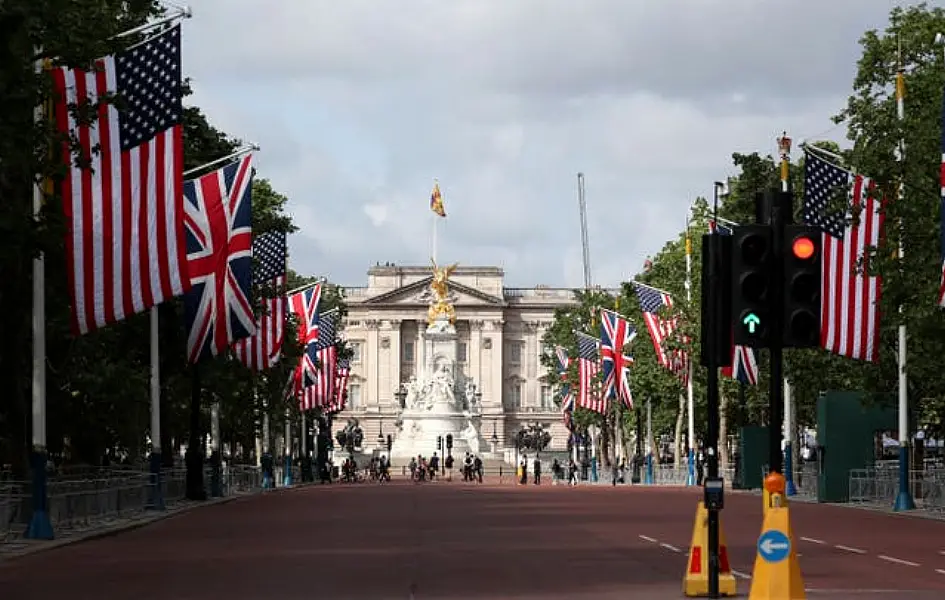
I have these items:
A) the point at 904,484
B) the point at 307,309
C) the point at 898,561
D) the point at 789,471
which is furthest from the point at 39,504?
the point at 307,309

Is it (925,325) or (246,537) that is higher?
(925,325)

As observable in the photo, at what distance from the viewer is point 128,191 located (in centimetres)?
3562

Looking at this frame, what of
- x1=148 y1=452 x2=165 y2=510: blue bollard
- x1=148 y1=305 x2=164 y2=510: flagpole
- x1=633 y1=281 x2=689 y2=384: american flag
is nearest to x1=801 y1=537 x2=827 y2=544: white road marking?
x1=148 y1=305 x2=164 y2=510: flagpole

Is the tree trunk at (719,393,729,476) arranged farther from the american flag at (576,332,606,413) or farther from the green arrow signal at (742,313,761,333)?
the green arrow signal at (742,313,761,333)

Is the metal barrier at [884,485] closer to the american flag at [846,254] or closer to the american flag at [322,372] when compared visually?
the american flag at [846,254]

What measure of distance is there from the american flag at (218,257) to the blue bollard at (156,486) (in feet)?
11.6

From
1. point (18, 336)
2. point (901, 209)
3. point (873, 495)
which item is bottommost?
point (873, 495)

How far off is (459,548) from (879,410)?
31.4m

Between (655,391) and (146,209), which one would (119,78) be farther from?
(655,391)

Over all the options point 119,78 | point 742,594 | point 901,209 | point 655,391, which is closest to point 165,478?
point 901,209

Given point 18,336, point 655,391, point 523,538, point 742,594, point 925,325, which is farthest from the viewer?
point 655,391

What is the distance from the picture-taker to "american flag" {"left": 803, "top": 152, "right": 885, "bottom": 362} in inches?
1925

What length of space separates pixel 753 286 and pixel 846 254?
30005 mm

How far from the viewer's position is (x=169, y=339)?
63.6 metres
